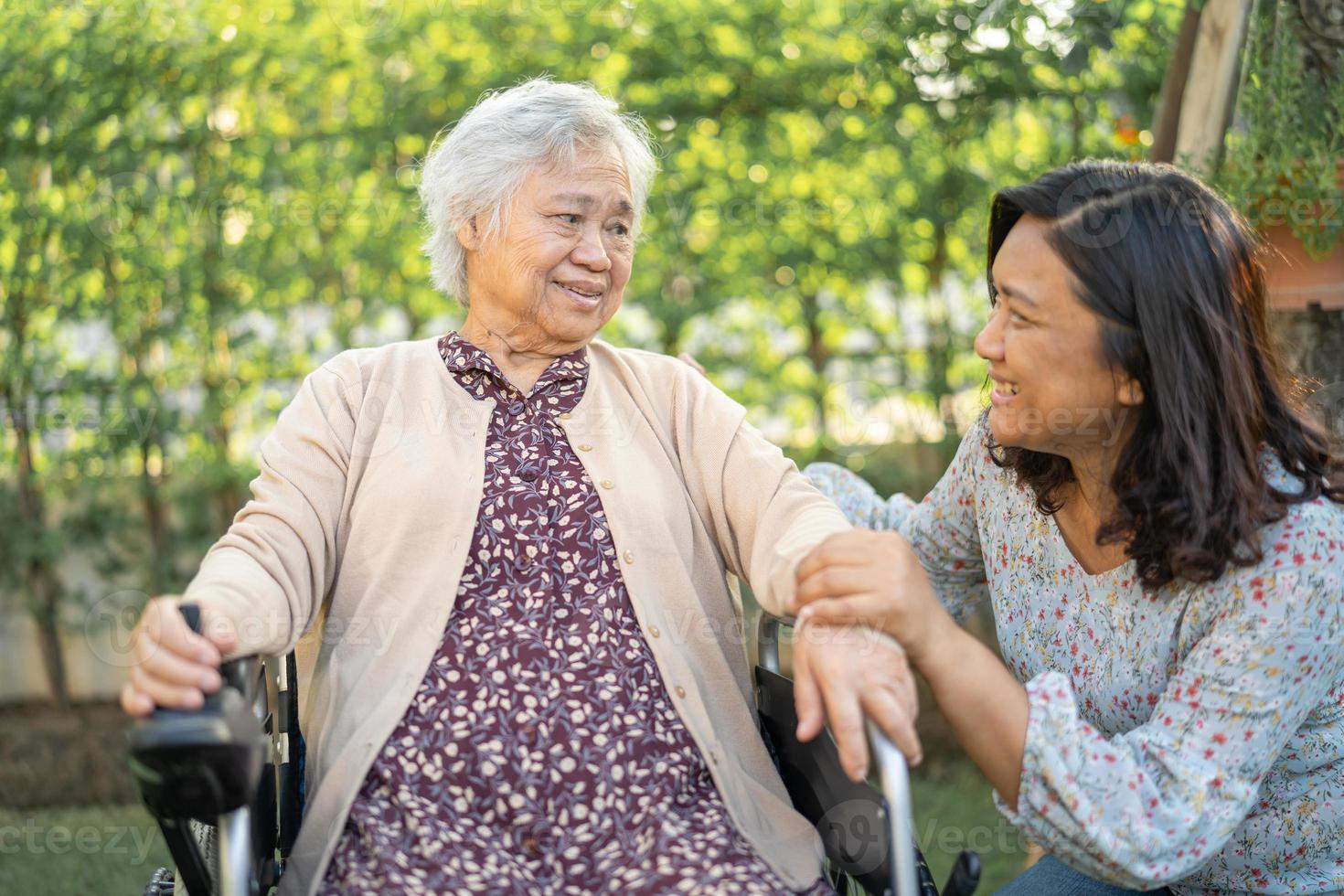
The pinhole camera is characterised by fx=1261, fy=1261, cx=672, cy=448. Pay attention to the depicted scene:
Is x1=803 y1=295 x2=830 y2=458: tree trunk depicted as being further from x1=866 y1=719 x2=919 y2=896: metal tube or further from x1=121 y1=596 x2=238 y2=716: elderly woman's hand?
x1=121 y1=596 x2=238 y2=716: elderly woman's hand

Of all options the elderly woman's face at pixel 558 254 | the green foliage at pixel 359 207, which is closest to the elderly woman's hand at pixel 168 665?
the elderly woman's face at pixel 558 254

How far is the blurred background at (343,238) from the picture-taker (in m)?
4.08

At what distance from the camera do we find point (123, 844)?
3.61 m

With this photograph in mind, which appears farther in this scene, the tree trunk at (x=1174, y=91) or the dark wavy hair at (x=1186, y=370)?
the tree trunk at (x=1174, y=91)

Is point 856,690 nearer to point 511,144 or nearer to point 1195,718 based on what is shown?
point 1195,718

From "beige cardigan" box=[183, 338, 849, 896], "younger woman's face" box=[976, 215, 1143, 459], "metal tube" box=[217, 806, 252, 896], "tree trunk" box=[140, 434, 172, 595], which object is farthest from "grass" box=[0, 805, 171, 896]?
"younger woman's face" box=[976, 215, 1143, 459]

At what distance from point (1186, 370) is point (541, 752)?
1069 mm

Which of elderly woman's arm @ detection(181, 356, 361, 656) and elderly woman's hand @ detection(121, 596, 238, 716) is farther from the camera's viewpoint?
elderly woman's arm @ detection(181, 356, 361, 656)

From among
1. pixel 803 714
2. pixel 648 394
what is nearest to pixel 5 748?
pixel 648 394

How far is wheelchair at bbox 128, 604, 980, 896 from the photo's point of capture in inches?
59.2

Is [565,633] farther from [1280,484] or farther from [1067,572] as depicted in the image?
[1280,484]

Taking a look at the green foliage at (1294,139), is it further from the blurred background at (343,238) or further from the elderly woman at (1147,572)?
the blurred background at (343,238)

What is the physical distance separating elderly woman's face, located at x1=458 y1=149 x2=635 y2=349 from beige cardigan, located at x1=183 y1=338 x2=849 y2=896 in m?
0.13

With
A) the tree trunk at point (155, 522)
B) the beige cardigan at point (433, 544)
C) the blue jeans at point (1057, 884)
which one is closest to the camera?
the beige cardigan at point (433, 544)
